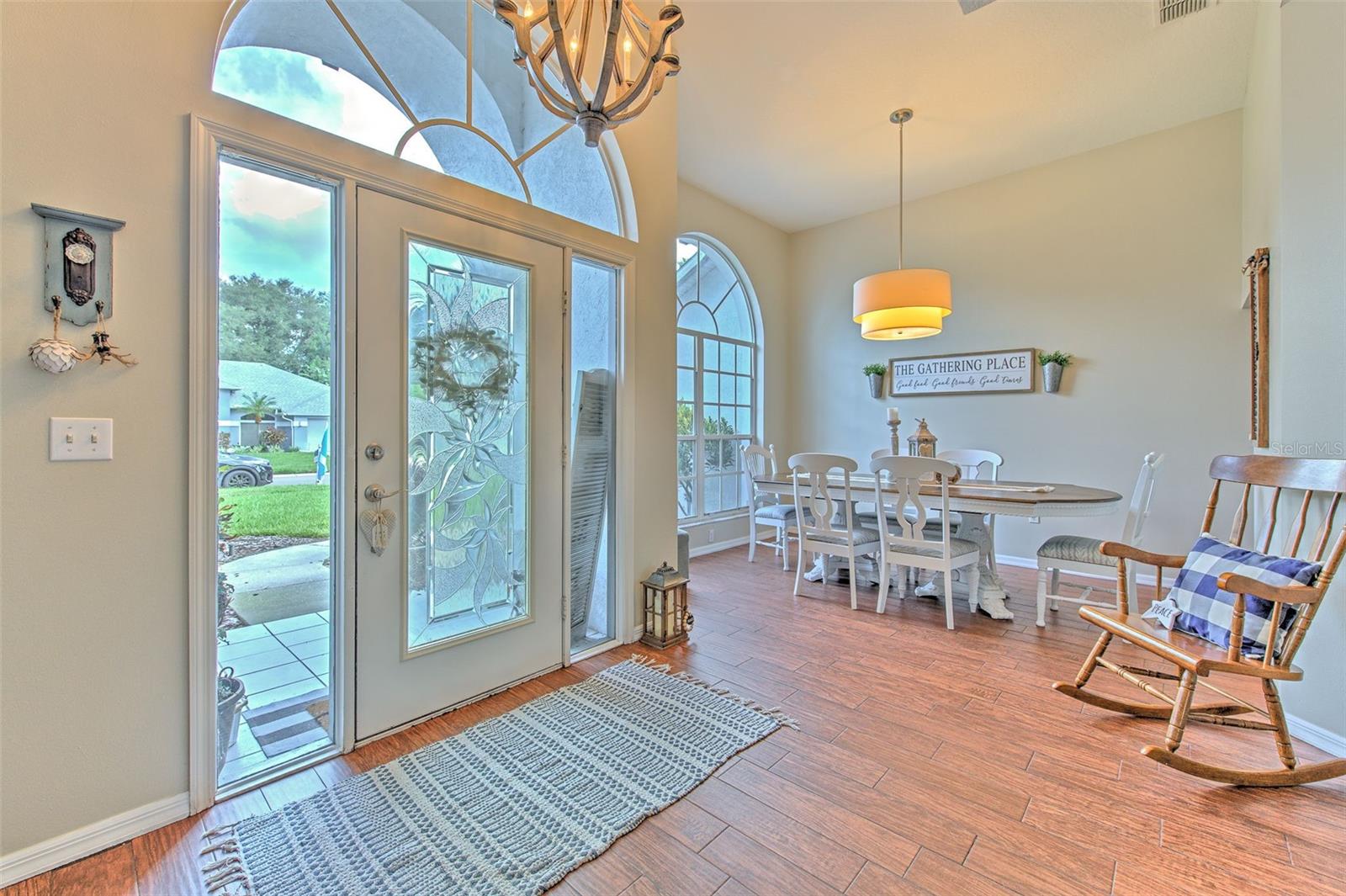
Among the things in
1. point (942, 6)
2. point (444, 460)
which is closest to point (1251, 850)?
point (444, 460)

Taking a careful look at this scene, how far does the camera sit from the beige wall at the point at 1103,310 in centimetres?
372

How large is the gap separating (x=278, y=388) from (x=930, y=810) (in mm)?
2491

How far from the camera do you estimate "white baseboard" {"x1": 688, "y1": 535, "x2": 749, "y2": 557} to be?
4914 millimetres

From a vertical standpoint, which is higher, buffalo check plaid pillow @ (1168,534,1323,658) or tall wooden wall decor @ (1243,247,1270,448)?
tall wooden wall decor @ (1243,247,1270,448)

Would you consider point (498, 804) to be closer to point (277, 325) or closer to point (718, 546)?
point (277, 325)

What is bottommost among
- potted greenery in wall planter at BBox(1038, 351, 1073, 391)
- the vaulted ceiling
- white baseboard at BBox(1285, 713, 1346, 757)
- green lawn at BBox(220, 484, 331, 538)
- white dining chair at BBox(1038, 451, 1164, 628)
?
white baseboard at BBox(1285, 713, 1346, 757)

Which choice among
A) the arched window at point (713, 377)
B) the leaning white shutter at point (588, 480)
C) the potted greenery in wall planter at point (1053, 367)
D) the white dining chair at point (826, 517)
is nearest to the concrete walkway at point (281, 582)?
the leaning white shutter at point (588, 480)

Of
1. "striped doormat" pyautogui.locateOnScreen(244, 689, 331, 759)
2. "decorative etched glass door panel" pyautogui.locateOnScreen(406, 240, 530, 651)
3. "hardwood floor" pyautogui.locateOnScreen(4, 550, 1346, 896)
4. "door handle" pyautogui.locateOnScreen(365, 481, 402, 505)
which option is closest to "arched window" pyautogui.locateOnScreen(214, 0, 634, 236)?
"decorative etched glass door panel" pyautogui.locateOnScreen(406, 240, 530, 651)

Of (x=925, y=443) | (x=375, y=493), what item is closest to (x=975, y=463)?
(x=925, y=443)

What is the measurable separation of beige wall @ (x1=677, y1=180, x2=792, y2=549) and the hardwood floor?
9.08 ft

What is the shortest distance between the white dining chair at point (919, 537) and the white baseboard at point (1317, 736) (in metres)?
1.29

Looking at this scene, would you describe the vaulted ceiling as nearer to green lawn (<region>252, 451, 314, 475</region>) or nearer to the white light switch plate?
green lawn (<region>252, 451, 314, 475</region>)

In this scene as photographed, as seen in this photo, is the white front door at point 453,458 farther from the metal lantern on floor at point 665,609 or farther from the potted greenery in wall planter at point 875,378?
the potted greenery in wall planter at point 875,378

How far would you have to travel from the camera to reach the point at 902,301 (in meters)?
3.36
